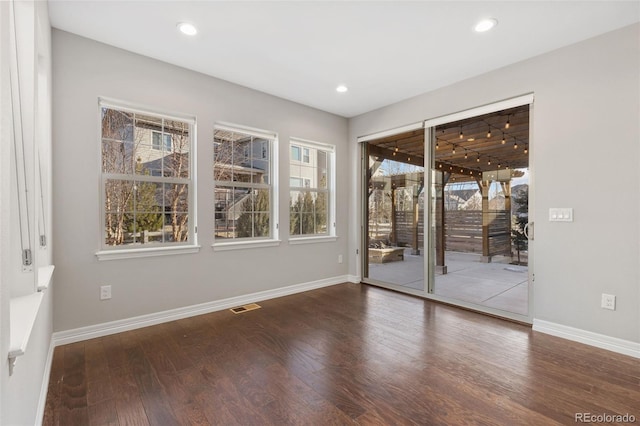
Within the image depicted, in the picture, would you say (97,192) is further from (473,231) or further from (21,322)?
(473,231)

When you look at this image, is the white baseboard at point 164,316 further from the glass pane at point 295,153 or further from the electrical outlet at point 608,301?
the electrical outlet at point 608,301

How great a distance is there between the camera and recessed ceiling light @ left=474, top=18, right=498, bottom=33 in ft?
8.43

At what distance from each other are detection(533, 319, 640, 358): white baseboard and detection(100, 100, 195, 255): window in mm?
3815

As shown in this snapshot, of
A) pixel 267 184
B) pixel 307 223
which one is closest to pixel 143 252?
pixel 267 184

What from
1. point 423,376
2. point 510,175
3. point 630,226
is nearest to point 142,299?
point 423,376

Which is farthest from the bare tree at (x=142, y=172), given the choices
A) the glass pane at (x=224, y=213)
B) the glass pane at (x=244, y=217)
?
the glass pane at (x=244, y=217)

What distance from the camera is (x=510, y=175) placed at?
3.44m

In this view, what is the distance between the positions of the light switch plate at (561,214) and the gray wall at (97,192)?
3060 millimetres

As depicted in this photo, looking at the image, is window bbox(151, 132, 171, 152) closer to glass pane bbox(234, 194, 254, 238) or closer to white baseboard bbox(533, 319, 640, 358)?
glass pane bbox(234, 194, 254, 238)

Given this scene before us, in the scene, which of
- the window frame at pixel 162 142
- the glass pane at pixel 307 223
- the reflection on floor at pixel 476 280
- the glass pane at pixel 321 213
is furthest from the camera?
the glass pane at pixel 321 213

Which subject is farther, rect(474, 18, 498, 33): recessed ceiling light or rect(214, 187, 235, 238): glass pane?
rect(214, 187, 235, 238): glass pane

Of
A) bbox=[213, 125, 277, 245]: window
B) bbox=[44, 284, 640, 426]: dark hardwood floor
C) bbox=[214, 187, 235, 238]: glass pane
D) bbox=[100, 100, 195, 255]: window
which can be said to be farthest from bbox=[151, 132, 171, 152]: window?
bbox=[44, 284, 640, 426]: dark hardwood floor

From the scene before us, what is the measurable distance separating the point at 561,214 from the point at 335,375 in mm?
2622

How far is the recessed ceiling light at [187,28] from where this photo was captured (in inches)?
104
